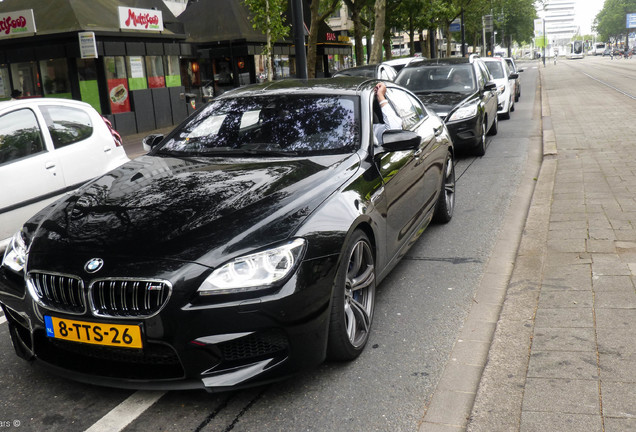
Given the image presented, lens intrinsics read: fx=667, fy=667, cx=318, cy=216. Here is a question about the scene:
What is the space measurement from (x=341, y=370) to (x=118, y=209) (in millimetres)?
1481

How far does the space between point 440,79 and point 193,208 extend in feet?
31.2

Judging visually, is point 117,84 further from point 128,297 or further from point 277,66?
point 128,297

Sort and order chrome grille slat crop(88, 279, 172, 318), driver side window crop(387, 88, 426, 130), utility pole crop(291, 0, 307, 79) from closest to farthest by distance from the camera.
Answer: chrome grille slat crop(88, 279, 172, 318) < driver side window crop(387, 88, 426, 130) < utility pole crop(291, 0, 307, 79)

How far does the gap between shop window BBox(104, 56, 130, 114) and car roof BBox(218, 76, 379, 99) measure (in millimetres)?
16249

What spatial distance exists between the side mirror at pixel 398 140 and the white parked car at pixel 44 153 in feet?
11.6

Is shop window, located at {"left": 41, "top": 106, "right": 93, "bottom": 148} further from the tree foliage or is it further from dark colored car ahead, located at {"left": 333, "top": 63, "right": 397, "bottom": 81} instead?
the tree foliage

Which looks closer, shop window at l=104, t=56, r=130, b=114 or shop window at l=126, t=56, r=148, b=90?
shop window at l=104, t=56, r=130, b=114

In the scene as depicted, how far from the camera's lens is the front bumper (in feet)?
9.70

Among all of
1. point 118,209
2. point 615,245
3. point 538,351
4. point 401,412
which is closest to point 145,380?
point 118,209

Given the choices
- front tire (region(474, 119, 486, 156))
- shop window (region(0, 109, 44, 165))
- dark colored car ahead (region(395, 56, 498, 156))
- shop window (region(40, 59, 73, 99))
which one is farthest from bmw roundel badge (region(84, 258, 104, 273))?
shop window (region(40, 59, 73, 99))

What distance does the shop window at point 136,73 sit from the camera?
2122 centimetres

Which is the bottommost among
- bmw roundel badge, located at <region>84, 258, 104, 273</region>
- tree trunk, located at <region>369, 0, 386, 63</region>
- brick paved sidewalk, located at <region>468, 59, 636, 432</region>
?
brick paved sidewalk, located at <region>468, 59, 636, 432</region>

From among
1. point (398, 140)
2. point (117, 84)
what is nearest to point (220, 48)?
point (117, 84)

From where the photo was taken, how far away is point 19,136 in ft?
20.9
